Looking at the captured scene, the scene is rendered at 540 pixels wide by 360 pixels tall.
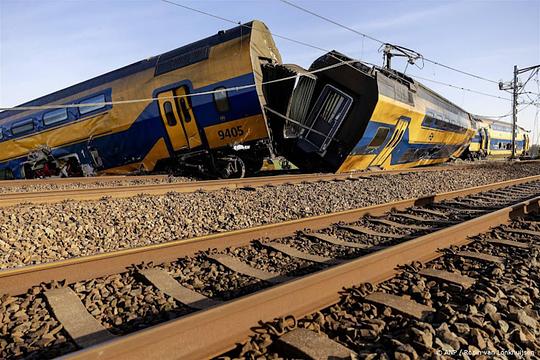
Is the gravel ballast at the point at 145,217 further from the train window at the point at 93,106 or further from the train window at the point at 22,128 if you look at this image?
the train window at the point at 22,128

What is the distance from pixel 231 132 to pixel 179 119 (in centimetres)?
152

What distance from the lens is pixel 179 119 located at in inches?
442

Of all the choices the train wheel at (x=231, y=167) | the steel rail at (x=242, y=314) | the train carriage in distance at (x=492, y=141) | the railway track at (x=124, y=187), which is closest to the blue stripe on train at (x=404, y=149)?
the railway track at (x=124, y=187)

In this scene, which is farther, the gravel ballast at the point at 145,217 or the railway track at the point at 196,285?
the gravel ballast at the point at 145,217

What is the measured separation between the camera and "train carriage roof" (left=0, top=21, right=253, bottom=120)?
1100 cm

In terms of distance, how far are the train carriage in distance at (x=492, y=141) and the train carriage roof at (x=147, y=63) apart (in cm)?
2182

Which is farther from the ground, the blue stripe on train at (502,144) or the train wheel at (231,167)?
the train wheel at (231,167)

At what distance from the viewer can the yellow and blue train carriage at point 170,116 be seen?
1070cm

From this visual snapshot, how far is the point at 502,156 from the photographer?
1548 inches

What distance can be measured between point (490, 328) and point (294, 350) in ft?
3.99

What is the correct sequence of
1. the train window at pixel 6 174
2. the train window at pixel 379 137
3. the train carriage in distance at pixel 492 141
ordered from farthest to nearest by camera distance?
the train carriage in distance at pixel 492 141 < the train window at pixel 6 174 < the train window at pixel 379 137

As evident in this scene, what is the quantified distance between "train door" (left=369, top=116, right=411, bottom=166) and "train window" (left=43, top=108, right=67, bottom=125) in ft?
33.6

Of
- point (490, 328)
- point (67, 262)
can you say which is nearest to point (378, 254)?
point (490, 328)

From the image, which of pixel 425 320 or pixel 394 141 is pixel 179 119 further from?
pixel 425 320
